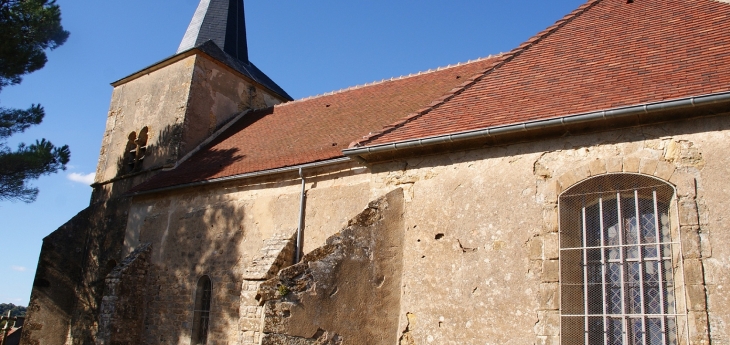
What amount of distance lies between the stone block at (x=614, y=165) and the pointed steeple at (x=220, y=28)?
1383 centimetres

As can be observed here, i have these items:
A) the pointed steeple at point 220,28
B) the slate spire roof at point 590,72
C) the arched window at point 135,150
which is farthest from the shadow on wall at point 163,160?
the pointed steeple at point 220,28

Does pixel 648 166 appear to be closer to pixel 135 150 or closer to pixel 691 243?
pixel 691 243

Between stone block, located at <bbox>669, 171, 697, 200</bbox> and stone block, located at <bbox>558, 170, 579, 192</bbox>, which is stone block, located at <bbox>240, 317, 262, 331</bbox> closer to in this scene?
stone block, located at <bbox>558, 170, 579, 192</bbox>

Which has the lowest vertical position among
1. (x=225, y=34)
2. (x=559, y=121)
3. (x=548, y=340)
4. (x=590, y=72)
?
(x=548, y=340)

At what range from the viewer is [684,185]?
5.66m

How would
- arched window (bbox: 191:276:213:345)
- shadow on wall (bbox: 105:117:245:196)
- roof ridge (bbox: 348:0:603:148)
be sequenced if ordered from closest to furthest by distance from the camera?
roof ridge (bbox: 348:0:603:148), arched window (bbox: 191:276:213:345), shadow on wall (bbox: 105:117:245:196)

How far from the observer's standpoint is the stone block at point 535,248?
20.1 feet

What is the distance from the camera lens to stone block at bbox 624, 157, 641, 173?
5910 mm

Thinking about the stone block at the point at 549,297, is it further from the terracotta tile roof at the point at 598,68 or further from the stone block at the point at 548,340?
the terracotta tile roof at the point at 598,68

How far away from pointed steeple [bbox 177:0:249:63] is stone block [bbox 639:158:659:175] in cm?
1411

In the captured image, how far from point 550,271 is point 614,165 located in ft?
4.15

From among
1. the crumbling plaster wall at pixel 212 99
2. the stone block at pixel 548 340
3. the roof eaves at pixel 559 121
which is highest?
the crumbling plaster wall at pixel 212 99

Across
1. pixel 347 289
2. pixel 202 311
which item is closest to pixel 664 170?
pixel 347 289

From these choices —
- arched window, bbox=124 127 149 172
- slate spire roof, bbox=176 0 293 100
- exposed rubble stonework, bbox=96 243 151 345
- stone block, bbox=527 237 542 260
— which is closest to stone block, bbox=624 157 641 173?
stone block, bbox=527 237 542 260
